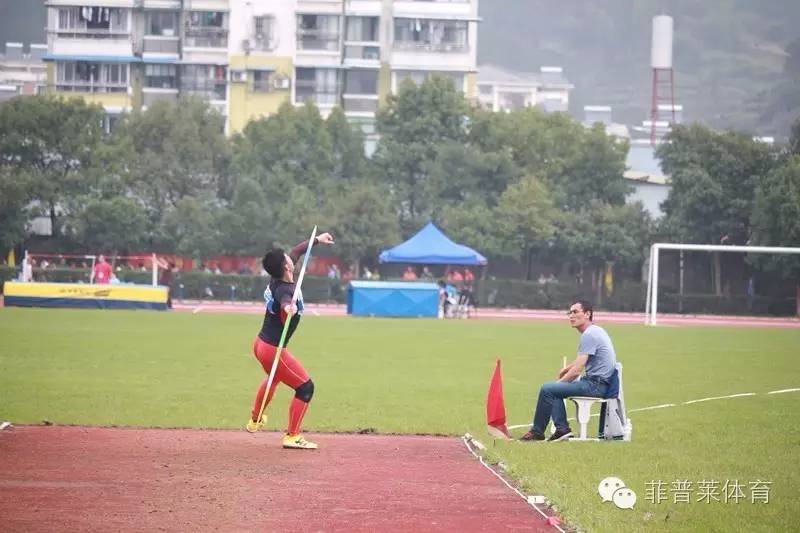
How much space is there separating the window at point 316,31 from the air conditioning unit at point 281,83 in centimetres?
228

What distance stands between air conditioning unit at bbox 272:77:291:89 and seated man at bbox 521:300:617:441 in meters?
74.2

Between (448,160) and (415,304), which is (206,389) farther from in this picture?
(448,160)

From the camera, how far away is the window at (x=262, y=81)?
290ft

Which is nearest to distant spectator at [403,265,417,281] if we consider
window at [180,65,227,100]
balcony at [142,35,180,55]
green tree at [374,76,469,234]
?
green tree at [374,76,469,234]

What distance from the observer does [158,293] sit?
4688 centimetres

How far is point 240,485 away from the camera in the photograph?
11.6m

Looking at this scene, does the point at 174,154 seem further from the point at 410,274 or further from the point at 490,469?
the point at 490,469

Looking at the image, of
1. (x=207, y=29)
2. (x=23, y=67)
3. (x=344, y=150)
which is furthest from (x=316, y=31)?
(x=23, y=67)

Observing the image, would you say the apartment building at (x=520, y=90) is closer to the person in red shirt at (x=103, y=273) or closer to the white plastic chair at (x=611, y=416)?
the person in red shirt at (x=103, y=273)

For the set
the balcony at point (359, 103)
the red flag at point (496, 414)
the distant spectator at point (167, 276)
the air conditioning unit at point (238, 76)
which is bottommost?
the distant spectator at point (167, 276)

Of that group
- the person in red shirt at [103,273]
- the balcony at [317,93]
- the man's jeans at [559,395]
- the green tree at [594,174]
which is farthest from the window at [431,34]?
the man's jeans at [559,395]

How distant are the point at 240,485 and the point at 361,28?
261 ft

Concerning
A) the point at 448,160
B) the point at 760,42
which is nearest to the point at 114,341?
the point at 448,160

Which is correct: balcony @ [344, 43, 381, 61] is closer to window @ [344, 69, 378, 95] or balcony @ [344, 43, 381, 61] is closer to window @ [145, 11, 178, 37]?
window @ [344, 69, 378, 95]
